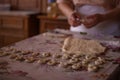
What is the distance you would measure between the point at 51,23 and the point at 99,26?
89 centimetres

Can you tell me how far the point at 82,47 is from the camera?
1.12 meters

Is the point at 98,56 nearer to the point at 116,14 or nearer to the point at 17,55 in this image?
the point at 17,55

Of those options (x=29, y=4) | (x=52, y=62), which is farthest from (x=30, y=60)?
(x=29, y=4)

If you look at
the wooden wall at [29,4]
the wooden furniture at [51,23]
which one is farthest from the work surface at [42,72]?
the wooden wall at [29,4]

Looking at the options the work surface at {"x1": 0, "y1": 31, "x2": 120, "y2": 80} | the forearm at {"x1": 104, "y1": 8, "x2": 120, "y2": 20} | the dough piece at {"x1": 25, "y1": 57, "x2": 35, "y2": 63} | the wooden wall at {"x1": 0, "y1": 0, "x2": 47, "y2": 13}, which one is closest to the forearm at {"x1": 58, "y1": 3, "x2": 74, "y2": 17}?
the forearm at {"x1": 104, "y1": 8, "x2": 120, "y2": 20}

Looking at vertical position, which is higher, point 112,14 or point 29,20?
point 112,14

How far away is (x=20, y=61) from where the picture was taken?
90cm

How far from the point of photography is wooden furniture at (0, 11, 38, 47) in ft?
7.89

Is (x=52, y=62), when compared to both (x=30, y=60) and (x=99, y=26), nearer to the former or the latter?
(x=30, y=60)

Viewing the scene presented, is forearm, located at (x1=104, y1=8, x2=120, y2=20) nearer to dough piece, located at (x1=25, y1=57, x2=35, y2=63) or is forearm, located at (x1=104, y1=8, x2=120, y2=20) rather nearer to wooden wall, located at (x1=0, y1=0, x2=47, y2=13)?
dough piece, located at (x1=25, y1=57, x2=35, y2=63)

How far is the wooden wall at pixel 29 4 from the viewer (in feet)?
8.55

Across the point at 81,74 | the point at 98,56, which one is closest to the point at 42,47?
the point at 98,56

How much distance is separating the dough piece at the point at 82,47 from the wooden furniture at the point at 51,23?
3.51 ft

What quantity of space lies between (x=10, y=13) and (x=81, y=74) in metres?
1.81
